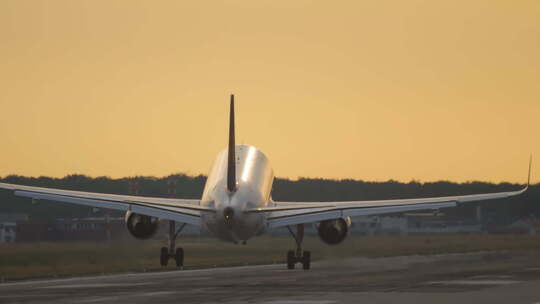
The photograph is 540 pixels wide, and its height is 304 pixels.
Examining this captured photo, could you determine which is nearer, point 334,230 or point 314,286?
point 314,286

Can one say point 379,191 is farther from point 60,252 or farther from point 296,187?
point 60,252

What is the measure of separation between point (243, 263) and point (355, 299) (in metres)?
46.0

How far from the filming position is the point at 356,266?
7512 cm

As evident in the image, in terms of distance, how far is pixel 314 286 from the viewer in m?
51.2

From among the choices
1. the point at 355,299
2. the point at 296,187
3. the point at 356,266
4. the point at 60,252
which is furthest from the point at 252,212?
the point at 296,187

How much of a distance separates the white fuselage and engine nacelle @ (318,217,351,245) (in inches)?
146

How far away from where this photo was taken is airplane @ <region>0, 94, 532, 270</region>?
62.7 m

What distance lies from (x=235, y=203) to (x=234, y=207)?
1.13 ft

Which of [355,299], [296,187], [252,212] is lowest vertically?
[355,299]

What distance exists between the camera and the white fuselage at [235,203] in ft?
203

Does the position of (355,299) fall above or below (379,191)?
below

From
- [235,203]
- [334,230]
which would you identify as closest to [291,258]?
[334,230]

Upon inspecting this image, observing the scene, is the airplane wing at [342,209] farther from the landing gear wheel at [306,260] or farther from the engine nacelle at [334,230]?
the landing gear wheel at [306,260]

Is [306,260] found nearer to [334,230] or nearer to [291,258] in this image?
[291,258]
